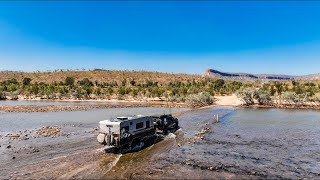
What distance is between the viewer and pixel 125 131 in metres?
26.9

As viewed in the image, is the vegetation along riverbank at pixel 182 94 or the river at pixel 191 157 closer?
the river at pixel 191 157

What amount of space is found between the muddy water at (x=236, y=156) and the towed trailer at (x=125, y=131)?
1440mm

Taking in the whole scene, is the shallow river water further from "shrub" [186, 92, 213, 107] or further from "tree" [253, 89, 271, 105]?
"shrub" [186, 92, 213, 107]

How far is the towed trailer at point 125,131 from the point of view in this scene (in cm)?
2616

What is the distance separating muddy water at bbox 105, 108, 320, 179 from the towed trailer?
1440 millimetres

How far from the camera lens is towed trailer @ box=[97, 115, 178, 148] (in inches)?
1030

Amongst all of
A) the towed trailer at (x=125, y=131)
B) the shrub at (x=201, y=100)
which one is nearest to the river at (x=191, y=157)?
the towed trailer at (x=125, y=131)

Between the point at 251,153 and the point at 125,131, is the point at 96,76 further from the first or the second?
the point at 251,153

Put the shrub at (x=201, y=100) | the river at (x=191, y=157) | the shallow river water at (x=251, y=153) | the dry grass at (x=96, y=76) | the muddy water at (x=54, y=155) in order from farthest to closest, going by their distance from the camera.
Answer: the dry grass at (x=96, y=76)
the shrub at (x=201, y=100)
the shallow river water at (x=251, y=153)
the river at (x=191, y=157)
the muddy water at (x=54, y=155)

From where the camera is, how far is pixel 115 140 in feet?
85.9

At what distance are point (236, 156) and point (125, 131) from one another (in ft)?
31.6

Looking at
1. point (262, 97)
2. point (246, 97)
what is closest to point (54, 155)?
point (246, 97)

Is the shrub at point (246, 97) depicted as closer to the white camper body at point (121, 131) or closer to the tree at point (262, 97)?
the tree at point (262, 97)

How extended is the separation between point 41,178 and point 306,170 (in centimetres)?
1864
